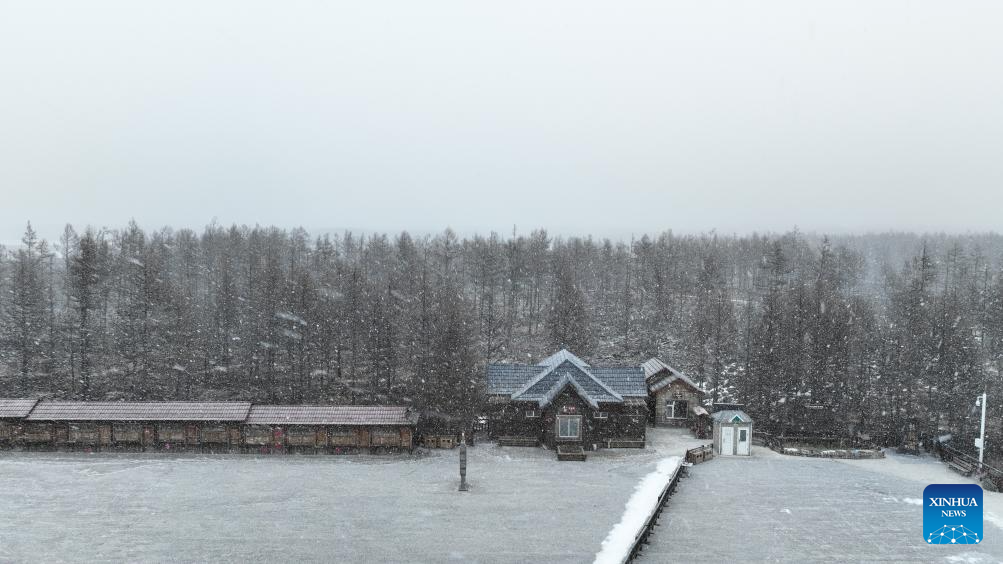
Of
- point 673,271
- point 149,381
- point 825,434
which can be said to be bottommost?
point 825,434

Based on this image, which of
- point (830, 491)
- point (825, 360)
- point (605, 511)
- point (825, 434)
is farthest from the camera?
point (825, 360)

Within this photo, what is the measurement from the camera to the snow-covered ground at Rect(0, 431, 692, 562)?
23.9 metres

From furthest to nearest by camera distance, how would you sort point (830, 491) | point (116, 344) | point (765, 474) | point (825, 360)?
point (116, 344) → point (825, 360) → point (765, 474) → point (830, 491)

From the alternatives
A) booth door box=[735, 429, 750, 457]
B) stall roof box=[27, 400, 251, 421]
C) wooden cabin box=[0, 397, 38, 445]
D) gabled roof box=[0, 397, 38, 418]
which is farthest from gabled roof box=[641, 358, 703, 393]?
wooden cabin box=[0, 397, 38, 445]

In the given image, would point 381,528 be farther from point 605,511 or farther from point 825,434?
point 825,434

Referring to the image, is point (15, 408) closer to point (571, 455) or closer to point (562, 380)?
point (562, 380)

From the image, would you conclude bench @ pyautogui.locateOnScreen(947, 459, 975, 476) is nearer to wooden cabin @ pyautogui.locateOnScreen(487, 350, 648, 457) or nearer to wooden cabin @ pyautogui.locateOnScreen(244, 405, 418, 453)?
wooden cabin @ pyautogui.locateOnScreen(487, 350, 648, 457)

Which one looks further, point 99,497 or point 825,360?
point 825,360

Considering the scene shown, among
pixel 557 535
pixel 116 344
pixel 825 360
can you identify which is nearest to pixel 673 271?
pixel 825 360

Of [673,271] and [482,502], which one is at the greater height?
[673,271]

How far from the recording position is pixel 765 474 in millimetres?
36000

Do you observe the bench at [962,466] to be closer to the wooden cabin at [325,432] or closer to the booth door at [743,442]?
the booth door at [743,442]

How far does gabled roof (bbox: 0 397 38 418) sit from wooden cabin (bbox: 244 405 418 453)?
40.2 ft

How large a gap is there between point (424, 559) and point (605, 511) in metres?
9.04
